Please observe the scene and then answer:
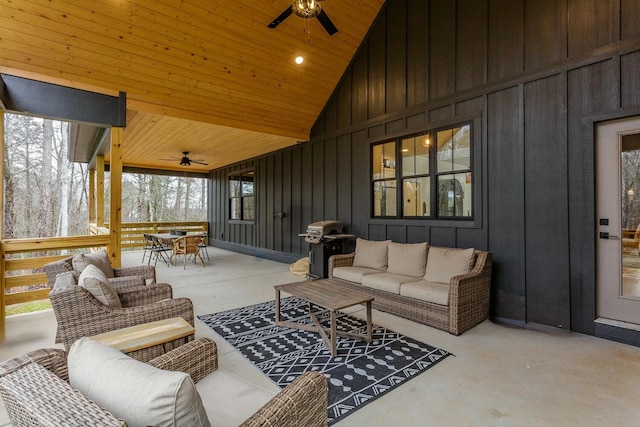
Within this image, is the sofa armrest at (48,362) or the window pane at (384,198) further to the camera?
the window pane at (384,198)

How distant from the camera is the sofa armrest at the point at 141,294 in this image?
8.83ft

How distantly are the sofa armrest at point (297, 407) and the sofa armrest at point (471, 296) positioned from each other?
2277mm

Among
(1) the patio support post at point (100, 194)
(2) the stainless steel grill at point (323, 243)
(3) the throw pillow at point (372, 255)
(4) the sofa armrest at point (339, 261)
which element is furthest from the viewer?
(1) the patio support post at point (100, 194)

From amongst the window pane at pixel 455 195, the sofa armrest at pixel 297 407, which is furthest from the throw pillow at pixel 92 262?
the window pane at pixel 455 195

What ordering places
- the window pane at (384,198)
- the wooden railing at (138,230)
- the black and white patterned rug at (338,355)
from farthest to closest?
the wooden railing at (138,230), the window pane at (384,198), the black and white patterned rug at (338,355)

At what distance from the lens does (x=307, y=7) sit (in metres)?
3.32

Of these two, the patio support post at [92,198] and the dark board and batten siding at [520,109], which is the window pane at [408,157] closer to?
the dark board and batten siding at [520,109]

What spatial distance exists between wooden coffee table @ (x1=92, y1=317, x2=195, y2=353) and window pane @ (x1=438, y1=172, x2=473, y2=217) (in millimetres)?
3682

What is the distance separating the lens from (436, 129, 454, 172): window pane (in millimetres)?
4379

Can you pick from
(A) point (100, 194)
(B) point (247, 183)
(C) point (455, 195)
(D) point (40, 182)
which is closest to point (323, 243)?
(C) point (455, 195)

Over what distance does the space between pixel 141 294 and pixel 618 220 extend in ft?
15.4

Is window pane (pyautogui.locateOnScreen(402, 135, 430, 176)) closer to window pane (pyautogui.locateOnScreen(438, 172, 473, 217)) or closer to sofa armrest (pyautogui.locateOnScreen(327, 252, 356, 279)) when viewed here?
window pane (pyautogui.locateOnScreen(438, 172, 473, 217))

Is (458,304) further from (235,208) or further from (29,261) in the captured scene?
(235,208)

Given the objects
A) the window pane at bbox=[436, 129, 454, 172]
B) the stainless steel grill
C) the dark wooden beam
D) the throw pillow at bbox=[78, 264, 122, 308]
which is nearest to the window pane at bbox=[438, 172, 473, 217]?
the window pane at bbox=[436, 129, 454, 172]
